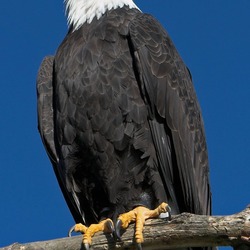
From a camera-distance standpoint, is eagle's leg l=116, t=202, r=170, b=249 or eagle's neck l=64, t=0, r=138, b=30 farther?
eagle's neck l=64, t=0, r=138, b=30

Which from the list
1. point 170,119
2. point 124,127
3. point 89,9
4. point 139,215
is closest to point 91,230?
point 139,215

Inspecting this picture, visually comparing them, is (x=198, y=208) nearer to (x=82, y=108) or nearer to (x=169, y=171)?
(x=169, y=171)

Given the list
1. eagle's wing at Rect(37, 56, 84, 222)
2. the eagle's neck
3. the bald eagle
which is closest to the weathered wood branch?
the bald eagle

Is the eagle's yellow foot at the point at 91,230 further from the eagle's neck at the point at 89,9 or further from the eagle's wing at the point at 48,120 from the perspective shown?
the eagle's neck at the point at 89,9

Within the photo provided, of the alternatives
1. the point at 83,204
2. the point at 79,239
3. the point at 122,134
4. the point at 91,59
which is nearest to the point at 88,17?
the point at 91,59

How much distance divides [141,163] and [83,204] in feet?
2.19

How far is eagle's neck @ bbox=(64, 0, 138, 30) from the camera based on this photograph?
20.6 ft

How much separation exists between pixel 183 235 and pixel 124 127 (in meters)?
1.49

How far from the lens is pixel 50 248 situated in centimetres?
470

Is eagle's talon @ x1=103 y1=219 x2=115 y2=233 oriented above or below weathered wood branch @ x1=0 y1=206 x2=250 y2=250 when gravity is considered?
above

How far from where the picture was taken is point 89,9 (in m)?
6.35

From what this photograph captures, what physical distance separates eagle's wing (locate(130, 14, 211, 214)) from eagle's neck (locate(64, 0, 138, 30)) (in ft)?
1.52

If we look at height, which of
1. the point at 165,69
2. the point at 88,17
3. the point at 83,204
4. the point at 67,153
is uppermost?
the point at 88,17

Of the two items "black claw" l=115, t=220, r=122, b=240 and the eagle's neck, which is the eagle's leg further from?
the eagle's neck
